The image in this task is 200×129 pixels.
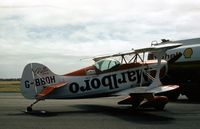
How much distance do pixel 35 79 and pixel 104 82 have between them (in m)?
2.67

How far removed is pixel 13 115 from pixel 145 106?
5259 millimetres

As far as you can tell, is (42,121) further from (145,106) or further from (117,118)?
(145,106)

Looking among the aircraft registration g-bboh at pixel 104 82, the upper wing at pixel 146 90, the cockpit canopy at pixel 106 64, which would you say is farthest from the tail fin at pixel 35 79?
the upper wing at pixel 146 90

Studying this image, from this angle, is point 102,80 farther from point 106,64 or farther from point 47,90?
point 47,90

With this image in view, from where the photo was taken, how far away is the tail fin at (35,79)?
46.9 ft

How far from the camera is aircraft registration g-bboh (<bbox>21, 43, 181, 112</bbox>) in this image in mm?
14328

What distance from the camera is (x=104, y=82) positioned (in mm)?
15125

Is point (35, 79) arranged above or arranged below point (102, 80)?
above

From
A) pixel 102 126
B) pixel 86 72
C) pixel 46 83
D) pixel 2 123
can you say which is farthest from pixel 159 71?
pixel 2 123

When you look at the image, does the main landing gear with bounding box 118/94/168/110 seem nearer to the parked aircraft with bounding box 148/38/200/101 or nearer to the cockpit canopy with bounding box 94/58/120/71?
the cockpit canopy with bounding box 94/58/120/71

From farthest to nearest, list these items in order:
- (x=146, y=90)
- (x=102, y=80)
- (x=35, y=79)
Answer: (x=102, y=80), (x=146, y=90), (x=35, y=79)

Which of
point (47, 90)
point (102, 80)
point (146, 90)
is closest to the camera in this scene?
point (47, 90)

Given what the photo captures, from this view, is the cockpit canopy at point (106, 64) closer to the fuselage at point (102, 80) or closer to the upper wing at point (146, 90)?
the fuselage at point (102, 80)

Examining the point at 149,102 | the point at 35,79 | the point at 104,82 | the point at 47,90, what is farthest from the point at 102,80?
the point at 35,79
